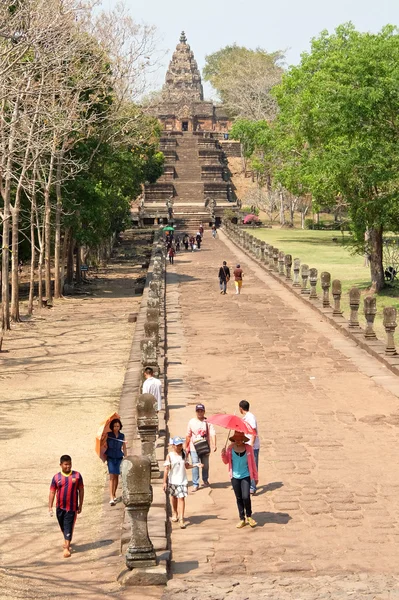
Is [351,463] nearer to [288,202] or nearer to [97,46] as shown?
[97,46]

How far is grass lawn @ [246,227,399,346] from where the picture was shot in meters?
32.8

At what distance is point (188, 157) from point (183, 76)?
27098 mm

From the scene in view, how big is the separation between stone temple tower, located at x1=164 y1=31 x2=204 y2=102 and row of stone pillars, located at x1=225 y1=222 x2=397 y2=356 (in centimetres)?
6519

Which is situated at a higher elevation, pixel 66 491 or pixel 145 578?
pixel 66 491

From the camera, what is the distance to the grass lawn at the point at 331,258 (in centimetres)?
3275

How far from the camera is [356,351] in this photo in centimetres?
2281

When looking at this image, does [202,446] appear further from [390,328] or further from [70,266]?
[70,266]

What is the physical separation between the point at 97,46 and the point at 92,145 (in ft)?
13.3

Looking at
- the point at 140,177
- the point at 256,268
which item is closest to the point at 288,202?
the point at 140,177

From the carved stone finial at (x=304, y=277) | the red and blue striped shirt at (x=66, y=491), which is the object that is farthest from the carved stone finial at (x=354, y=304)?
the red and blue striped shirt at (x=66, y=491)

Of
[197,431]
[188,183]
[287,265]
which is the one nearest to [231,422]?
[197,431]

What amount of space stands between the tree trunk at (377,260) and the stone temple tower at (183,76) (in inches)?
3597

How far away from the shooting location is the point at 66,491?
10.9 meters

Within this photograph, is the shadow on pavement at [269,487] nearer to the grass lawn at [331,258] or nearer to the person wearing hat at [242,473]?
the person wearing hat at [242,473]
